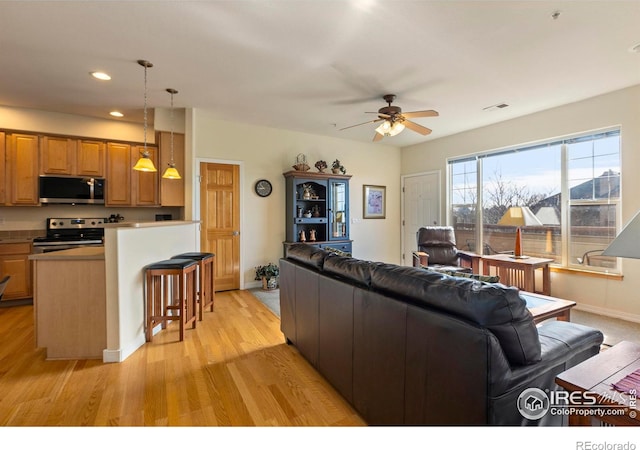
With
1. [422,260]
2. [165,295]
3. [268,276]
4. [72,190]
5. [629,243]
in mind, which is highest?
[72,190]

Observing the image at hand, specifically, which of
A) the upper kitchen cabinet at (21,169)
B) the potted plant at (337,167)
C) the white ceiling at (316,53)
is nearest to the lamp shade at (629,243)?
the white ceiling at (316,53)

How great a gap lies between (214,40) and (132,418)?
110 inches

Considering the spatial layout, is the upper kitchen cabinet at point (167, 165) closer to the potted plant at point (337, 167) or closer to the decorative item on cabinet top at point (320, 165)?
the decorative item on cabinet top at point (320, 165)

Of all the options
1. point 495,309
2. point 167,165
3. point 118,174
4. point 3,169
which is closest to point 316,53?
point 495,309

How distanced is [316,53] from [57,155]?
12.9 feet

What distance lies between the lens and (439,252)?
452 centimetres

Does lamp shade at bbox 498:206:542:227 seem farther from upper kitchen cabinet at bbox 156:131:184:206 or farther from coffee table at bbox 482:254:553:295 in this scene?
upper kitchen cabinet at bbox 156:131:184:206

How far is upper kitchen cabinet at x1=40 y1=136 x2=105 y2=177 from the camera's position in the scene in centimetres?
397

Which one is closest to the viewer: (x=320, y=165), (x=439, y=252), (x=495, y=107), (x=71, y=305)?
(x=71, y=305)

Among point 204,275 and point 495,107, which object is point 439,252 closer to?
point 495,107

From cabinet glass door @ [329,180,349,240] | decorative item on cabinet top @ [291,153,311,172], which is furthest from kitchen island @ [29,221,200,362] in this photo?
cabinet glass door @ [329,180,349,240]

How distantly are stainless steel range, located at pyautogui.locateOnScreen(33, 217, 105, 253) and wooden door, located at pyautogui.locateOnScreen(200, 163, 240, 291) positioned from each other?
1.36m

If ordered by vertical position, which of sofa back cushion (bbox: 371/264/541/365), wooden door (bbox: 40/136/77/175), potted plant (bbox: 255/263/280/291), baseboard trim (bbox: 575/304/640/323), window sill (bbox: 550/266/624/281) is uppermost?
wooden door (bbox: 40/136/77/175)
